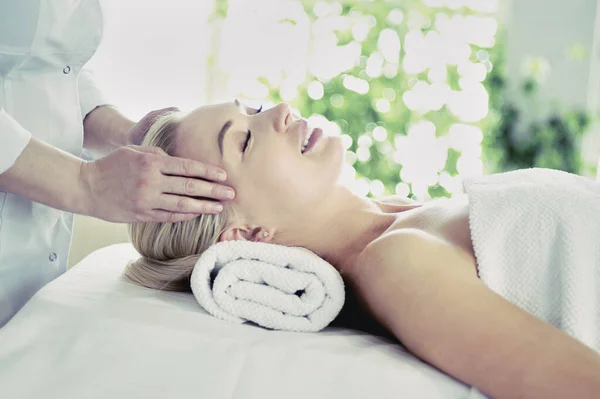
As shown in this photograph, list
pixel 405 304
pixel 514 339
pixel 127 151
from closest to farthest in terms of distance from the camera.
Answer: pixel 514 339, pixel 405 304, pixel 127 151

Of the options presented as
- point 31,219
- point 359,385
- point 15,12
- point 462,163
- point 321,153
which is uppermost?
point 15,12

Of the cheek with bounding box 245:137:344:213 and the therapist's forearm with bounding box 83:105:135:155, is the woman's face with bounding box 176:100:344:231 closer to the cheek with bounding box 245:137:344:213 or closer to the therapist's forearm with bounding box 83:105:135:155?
the cheek with bounding box 245:137:344:213

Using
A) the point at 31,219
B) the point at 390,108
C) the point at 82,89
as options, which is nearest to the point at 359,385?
the point at 31,219

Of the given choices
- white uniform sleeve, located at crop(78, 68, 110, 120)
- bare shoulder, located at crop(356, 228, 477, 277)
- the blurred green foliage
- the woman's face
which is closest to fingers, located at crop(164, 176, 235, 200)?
the woman's face

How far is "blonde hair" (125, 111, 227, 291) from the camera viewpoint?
1.58m

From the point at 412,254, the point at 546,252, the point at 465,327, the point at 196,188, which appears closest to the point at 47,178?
the point at 196,188

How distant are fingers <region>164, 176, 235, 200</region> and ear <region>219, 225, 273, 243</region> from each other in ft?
0.44

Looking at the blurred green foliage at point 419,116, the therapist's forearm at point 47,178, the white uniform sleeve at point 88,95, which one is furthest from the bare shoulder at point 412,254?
the blurred green foliage at point 419,116

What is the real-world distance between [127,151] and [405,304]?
647 millimetres

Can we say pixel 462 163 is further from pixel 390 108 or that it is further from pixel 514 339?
pixel 514 339

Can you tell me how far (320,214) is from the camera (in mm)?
1619

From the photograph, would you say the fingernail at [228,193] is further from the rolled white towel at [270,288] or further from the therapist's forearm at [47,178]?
the therapist's forearm at [47,178]

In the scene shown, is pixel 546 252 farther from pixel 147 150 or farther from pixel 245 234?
pixel 147 150

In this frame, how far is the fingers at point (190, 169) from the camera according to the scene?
4.42 ft
